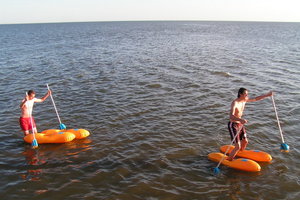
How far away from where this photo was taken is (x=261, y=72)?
25000 mm

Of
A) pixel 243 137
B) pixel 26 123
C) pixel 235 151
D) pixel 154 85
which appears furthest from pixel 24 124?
pixel 154 85

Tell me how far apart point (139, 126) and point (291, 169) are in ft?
22.8

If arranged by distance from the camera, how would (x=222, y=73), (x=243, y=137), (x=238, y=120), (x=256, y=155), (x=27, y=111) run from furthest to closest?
(x=222, y=73)
(x=27, y=111)
(x=256, y=155)
(x=243, y=137)
(x=238, y=120)

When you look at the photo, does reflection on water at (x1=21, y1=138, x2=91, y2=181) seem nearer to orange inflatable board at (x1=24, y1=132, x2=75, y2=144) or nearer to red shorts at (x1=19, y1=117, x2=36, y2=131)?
orange inflatable board at (x1=24, y1=132, x2=75, y2=144)

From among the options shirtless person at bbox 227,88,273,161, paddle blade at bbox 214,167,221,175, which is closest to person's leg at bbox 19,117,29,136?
paddle blade at bbox 214,167,221,175

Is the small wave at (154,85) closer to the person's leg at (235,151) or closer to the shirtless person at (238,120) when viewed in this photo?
the shirtless person at (238,120)

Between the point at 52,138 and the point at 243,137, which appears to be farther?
the point at 52,138

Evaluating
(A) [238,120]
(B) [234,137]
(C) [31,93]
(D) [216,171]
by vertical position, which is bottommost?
(D) [216,171]

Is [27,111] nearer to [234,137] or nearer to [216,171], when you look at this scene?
[216,171]

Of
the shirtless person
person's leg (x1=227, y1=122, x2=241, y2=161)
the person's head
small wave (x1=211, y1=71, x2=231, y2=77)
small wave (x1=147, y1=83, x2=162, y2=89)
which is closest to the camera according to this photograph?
the shirtless person

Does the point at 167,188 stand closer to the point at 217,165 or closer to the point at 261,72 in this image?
the point at 217,165

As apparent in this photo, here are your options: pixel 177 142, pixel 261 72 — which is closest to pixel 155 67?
pixel 261 72

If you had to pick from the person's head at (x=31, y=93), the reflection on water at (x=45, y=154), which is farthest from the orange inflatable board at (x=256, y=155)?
the person's head at (x=31, y=93)

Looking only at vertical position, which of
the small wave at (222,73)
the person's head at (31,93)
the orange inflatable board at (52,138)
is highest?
the person's head at (31,93)
